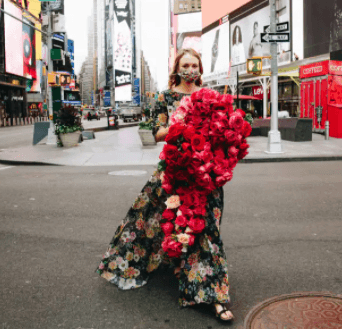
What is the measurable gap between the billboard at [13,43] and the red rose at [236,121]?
185 ft

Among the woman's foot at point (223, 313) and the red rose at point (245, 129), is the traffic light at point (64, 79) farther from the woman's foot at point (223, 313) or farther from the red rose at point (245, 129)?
the woman's foot at point (223, 313)

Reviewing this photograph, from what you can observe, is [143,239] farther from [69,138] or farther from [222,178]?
[69,138]

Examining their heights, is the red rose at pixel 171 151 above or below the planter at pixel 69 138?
above

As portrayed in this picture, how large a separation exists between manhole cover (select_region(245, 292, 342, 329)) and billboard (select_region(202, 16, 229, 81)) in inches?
1859

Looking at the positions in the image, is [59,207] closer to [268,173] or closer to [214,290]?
[214,290]

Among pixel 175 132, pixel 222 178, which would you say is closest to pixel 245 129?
pixel 222 178

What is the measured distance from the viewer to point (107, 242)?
478 centimetres

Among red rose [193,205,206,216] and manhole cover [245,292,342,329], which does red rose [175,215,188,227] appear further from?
manhole cover [245,292,342,329]

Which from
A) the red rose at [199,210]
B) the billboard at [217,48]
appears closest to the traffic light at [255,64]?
the red rose at [199,210]

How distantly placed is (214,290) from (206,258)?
0.22 m

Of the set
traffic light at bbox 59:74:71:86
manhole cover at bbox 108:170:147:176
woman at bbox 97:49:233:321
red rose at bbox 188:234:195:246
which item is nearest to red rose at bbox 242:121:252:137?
woman at bbox 97:49:233:321

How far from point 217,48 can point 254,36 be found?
35.2ft

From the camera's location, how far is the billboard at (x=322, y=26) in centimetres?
2817

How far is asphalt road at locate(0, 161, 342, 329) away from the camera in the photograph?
3.07 meters
